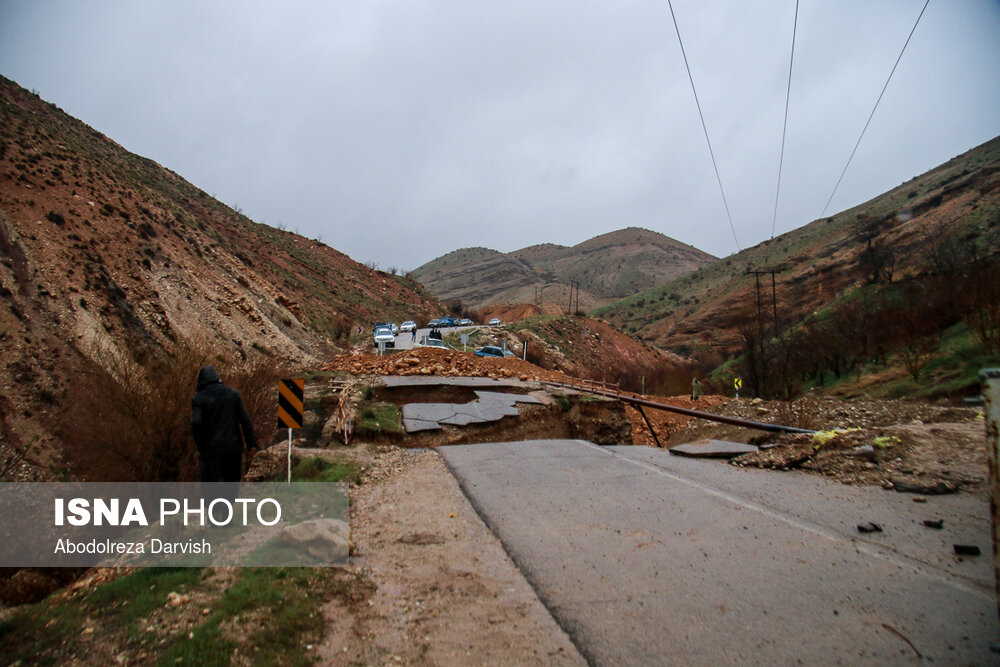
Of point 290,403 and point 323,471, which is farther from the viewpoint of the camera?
point 323,471

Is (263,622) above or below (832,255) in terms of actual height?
below

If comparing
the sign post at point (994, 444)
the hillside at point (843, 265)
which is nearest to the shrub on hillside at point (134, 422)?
the sign post at point (994, 444)

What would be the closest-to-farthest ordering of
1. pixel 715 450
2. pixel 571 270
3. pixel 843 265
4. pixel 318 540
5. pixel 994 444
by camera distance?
pixel 994 444, pixel 318 540, pixel 715 450, pixel 843 265, pixel 571 270

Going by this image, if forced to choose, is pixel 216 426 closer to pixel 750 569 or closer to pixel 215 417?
pixel 215 417

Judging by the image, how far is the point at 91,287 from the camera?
59.9ft

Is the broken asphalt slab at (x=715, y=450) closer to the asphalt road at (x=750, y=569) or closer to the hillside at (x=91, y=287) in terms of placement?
the asphalt road at (x=750, y=569)

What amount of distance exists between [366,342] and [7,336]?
2729 cm

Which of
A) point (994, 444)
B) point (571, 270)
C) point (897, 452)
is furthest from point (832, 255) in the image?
point (571, 270)

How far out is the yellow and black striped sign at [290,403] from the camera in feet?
23.4

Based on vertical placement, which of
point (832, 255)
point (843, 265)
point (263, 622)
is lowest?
point (263, 622)

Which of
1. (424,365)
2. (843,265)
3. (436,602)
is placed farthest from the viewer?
(843,265)

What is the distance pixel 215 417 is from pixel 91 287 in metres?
17.2

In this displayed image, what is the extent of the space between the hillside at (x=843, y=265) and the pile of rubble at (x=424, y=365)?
55.5 feet

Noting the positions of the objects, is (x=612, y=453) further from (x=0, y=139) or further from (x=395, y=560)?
(x=0, y=139)
